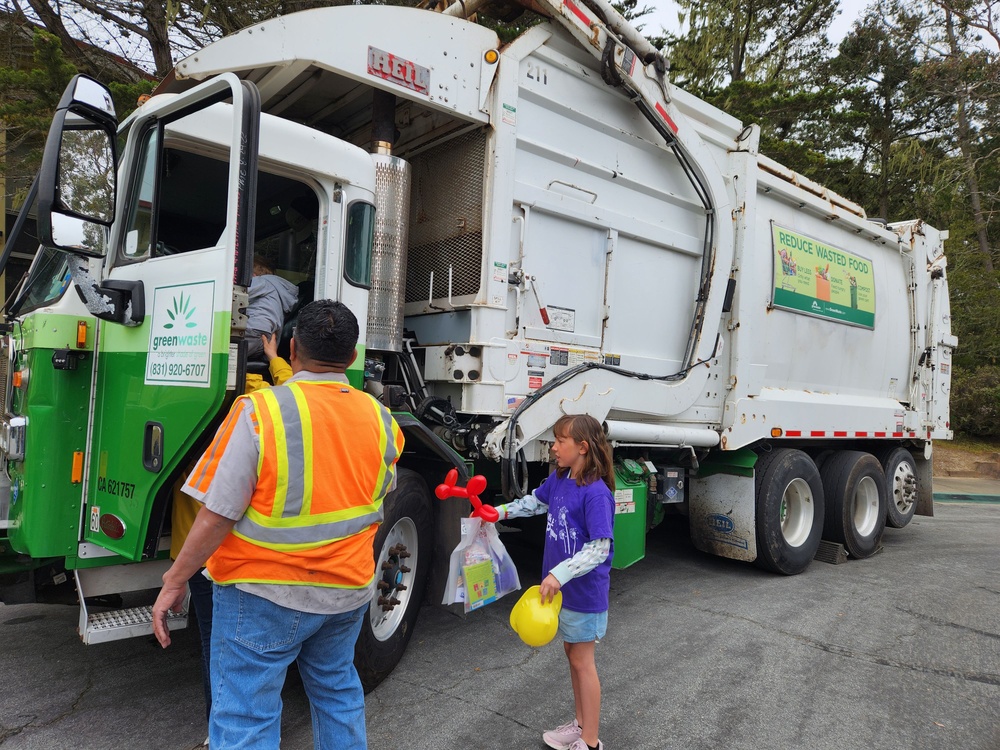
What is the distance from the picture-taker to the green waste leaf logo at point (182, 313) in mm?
2467

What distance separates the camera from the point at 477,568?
2906mm

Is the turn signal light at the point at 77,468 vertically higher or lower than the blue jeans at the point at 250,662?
higher

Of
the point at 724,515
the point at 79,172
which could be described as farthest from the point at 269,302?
the point at 724,515

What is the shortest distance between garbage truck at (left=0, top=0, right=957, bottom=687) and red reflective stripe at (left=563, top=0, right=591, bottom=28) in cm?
2

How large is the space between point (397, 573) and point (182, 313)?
5.03 feet

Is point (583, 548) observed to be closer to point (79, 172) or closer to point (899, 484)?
point (79, 172)

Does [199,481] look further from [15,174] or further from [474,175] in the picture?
[15,174]

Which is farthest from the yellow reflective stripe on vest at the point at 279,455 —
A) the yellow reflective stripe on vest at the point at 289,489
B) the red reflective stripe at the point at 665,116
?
the red reflective stripe at the point at 665,116

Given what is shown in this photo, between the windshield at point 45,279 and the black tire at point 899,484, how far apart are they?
22.5 ft

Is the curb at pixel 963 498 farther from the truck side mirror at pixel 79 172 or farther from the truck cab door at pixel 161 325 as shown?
the truck side mirror at pixel 79 172

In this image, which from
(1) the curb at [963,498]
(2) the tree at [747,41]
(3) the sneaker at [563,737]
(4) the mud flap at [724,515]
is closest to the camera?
(3) the sneaker at [563,737]

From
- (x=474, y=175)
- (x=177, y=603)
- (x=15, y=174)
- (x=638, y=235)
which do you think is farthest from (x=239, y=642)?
(x=15, y=174)

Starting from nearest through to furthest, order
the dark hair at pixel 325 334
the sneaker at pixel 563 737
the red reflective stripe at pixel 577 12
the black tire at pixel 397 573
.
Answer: the dark hair at pixel 325 334, the sneaker at pixel 563 737, the black tire at pixel 397 573, the red reflective stripe at pixel 577 12

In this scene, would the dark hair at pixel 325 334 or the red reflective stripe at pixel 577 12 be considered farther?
the red reflective stripe at pixel 577 12
